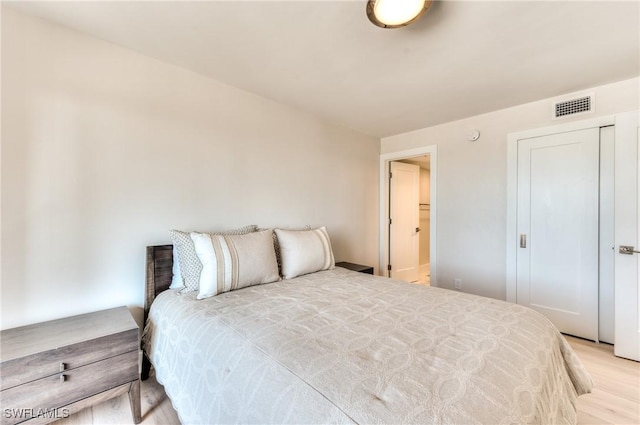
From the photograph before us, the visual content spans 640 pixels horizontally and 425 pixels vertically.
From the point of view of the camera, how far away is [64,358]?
1.31 m

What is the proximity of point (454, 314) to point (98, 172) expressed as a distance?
2.37m

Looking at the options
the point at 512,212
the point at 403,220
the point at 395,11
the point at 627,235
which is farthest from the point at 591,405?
the point at 403,220

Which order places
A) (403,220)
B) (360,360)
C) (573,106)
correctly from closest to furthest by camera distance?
(360,360) → (573,106) → (403,220)

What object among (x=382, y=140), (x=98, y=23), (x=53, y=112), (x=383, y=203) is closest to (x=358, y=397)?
(x=53, y=112)

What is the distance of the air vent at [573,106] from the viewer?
2.46m

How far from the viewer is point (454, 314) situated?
1.44 metres

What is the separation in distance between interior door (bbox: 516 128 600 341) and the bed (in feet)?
5.43

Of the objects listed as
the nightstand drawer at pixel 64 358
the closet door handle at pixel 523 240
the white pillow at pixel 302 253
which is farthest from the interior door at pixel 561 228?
the nightstand drawer at pixel 64 358

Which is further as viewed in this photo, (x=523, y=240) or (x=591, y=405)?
(x=523, y=240)

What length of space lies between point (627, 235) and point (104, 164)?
408 cm

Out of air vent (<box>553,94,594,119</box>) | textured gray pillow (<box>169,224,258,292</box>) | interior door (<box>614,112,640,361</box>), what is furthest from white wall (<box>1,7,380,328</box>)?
interior door (<box>614,112,640,361</box>)

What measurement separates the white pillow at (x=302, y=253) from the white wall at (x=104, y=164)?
45cm

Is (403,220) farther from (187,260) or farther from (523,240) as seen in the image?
(187,260)

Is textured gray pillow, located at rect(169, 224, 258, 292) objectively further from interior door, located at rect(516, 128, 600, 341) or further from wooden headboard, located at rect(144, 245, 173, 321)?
interior door, located at rect(516, 128, 600, 341)
